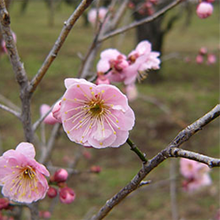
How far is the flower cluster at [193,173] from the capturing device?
1.85 metres

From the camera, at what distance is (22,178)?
911 millimetres

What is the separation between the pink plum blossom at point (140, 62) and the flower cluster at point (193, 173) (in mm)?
803

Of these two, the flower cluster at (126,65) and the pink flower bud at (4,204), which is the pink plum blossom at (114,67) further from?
the pink flower bud at (4,204)

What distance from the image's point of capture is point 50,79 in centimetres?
671

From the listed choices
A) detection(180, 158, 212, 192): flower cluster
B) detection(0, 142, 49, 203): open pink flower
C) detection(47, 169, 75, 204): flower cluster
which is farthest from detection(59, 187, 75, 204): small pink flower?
detection(180, 158, 212, 192): flower cluster

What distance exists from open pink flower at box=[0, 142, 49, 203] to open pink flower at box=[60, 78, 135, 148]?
0.43 feet

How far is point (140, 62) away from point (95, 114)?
15.3 inches

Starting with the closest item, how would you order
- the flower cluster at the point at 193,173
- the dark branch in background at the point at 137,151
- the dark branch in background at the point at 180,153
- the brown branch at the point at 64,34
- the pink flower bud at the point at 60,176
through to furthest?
the dark branch in background at the point at 180,153, the dark branch in background at the point at 137,151, the brown branch at the point at 64,34, the pink flower bud at the point at 60,176, the flower cluster at the point at 193,173

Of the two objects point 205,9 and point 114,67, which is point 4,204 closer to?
point 114,67

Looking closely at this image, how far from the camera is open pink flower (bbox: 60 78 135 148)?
0.77 m

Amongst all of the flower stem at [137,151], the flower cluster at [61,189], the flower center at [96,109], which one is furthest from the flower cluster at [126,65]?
the flower stem at [137,151]

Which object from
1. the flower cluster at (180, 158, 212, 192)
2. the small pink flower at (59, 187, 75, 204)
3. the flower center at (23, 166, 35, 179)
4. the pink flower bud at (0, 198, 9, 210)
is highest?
the flower center at (23, 166, 35, 179)

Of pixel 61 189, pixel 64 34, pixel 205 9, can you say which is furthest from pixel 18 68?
pixel 205 9

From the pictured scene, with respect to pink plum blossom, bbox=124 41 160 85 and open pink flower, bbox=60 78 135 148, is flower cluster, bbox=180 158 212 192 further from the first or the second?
open pink flower, bbox=60 78 135 148
